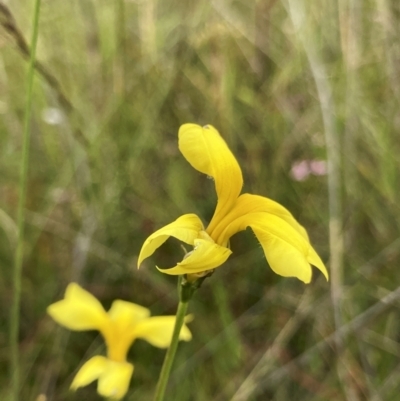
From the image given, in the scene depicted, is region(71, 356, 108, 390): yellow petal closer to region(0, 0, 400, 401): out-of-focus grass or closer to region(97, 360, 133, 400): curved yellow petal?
region(97, 360, 133, 400): curved yellow petal

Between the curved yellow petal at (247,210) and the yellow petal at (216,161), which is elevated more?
the yellow petal at (216,161)

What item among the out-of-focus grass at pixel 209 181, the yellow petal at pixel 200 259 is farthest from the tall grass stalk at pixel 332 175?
the yellow petal at pixel 200 259

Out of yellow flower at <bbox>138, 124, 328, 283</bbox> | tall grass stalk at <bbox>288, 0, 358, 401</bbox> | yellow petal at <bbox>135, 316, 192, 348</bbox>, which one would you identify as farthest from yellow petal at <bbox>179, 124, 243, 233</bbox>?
tall grass stalk at <bbox>288, 0, 358, 401</bbox>

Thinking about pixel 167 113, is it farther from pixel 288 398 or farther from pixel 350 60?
pixel 288 398

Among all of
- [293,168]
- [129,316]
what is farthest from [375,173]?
[129,316]

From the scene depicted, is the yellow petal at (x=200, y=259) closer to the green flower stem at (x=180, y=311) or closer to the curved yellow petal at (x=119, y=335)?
the green flower stem at (x=180, y=311)
